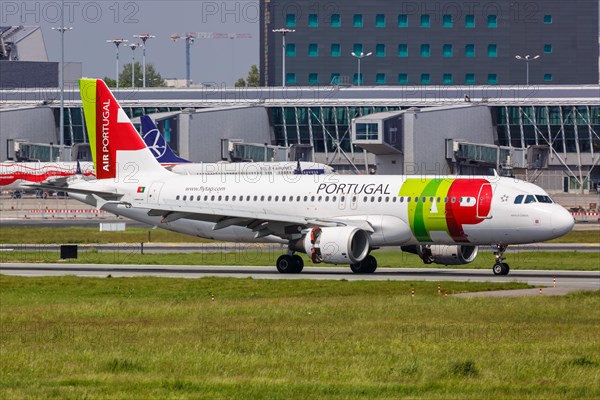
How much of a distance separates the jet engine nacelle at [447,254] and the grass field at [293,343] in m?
8.47

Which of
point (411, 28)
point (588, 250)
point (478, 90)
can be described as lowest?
point (588, 250)

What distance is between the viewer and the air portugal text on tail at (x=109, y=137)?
60906 millimetres

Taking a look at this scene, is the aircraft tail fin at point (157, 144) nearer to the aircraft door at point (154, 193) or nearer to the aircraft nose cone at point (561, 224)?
the aircraft door at point (154, 193)

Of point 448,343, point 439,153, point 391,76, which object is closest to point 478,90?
point 439,153

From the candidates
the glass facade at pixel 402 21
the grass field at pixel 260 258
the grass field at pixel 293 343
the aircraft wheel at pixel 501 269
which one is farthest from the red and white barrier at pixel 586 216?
the glass facade at pixel 402 21

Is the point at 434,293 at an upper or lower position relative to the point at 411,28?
lower

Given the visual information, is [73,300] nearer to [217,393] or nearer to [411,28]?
[217,393]

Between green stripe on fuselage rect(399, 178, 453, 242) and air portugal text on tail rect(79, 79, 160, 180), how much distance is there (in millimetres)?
13613

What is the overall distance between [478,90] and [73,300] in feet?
374

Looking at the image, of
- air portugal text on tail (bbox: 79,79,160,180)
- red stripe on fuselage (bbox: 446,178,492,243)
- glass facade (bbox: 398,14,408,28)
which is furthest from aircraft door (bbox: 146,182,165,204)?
glass facade (bbox: 398,14,408,28)

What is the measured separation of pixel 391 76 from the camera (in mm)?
195375

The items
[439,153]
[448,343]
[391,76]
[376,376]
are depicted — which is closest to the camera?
[376,376]

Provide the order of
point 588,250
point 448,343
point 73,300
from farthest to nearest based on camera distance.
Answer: point 588,250
point 73,300
point 448,343

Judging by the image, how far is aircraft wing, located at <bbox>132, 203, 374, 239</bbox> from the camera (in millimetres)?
53875
